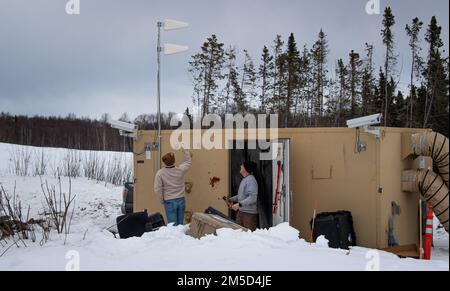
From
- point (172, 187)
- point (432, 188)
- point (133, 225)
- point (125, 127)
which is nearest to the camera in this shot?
point (133, 225)

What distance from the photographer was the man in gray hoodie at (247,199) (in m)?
7.99

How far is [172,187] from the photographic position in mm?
8633

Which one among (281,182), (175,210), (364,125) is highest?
(364,125)

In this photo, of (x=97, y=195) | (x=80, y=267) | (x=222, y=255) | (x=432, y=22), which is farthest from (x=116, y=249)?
(x=432, y=22)

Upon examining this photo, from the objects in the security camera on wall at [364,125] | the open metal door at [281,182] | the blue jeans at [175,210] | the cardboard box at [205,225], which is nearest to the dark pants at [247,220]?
the open metal door at [281,182]

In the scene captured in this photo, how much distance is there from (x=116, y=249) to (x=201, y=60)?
93.0 feet

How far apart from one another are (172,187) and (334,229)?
3004 millimetres

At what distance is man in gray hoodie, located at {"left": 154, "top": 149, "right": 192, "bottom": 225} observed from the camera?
8.59m

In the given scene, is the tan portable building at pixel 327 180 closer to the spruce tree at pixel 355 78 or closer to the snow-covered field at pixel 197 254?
the snow-covered field at pixel 197 254

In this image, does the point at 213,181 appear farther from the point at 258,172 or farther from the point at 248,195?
the point at 258,172

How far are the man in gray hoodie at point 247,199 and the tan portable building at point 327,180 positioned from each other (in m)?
0.62

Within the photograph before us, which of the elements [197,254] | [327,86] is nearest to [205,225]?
[197,254]

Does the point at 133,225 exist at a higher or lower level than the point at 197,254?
lower
